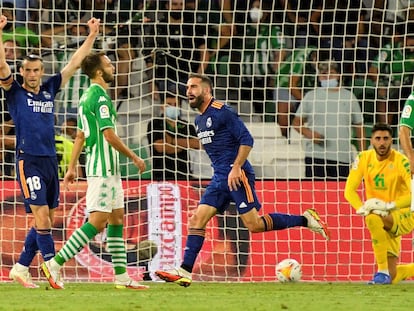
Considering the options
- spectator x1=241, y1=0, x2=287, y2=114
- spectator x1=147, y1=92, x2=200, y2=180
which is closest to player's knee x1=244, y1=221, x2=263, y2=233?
spectator x1=147, y1=92, x2=200, y2=180

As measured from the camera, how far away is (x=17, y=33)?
13.3 metres

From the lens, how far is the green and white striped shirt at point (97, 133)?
9227 mm

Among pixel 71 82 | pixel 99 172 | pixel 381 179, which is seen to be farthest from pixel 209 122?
pixel 71 82

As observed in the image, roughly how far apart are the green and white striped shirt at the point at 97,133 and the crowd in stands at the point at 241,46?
3.42m

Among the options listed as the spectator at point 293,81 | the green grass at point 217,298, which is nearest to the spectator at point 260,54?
the spectator at point 293,81

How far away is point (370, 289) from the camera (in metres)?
9.72

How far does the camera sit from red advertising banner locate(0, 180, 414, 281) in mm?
11633

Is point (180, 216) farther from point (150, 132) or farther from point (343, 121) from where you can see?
point (343, 121)

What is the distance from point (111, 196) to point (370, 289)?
2.35m

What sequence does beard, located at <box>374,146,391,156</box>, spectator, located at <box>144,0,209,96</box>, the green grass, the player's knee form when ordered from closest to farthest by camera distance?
A: the green grass
the player's knee
beard, located at <box>374,146,391,156</box>
spectator, located at <box>144,0,209,96</box>

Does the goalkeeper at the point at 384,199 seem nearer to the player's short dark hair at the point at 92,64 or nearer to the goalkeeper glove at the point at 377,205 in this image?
the goalkeeper glove at the point at 377,205

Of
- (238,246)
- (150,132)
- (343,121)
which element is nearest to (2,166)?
(150,132)

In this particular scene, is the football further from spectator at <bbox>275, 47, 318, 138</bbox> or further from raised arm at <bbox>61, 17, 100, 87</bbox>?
raised arm at <bbox>61, 17, 100, 87</bbox>

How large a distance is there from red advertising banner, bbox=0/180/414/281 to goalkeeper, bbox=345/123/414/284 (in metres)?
0.74
